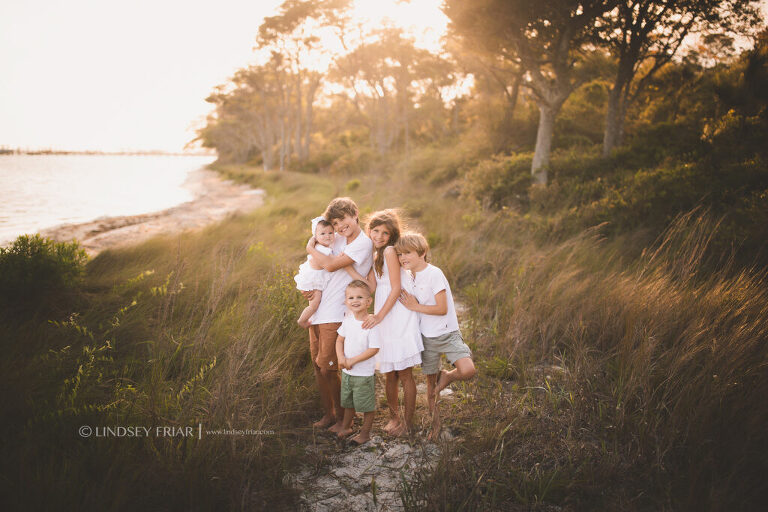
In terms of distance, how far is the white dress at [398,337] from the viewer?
286 cm

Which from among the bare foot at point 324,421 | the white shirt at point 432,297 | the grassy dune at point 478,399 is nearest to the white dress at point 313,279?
the grassy dune at point 478,399

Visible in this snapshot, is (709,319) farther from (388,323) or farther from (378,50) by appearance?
(378,50)

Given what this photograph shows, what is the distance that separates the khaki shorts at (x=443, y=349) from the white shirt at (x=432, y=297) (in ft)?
0.17

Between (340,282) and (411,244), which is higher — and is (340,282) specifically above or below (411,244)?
below

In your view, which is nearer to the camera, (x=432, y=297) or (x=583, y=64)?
(x=432, y=297)

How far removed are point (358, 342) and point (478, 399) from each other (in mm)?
1238

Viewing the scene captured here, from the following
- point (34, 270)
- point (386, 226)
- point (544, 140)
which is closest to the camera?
point (386, 226)

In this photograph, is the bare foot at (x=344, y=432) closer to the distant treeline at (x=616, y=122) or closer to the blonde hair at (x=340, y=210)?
the blonde hair at (x=340, y=210)

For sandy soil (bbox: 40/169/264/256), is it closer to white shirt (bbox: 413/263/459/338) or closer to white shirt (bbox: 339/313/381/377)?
white shirt (bbox: 339/313/381/377)

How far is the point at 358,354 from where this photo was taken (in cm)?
280

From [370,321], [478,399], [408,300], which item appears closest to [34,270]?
[370,321]

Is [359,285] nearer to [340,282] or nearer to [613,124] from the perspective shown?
[340,282]

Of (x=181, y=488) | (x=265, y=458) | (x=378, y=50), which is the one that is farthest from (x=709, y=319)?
(x=378, y=50)

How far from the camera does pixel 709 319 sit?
3240 mm
